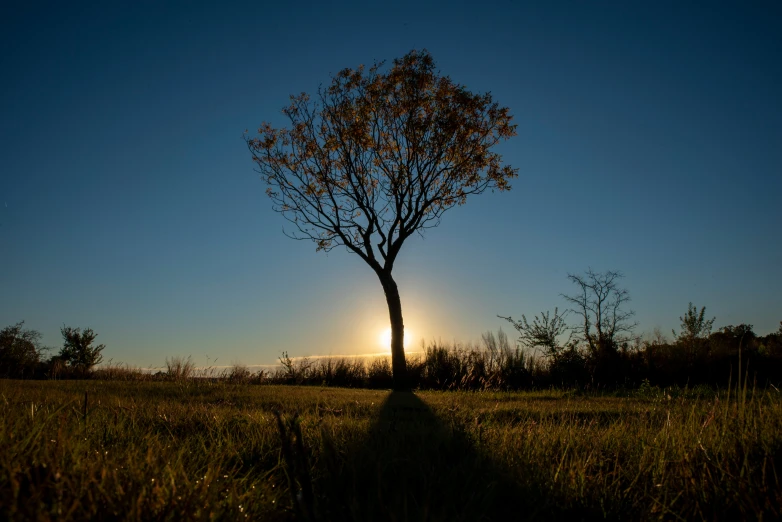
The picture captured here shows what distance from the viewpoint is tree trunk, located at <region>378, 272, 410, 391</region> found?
16516mm

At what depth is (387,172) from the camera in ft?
60.6

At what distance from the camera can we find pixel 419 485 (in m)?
2.53

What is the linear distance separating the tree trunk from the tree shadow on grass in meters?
13.3

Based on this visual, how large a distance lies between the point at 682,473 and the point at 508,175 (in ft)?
56.6

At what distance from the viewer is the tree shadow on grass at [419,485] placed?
1.97 m

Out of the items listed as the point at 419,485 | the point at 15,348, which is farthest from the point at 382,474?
the point at 15,348

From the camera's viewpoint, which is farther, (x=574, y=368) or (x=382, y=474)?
(x=574, y=368)

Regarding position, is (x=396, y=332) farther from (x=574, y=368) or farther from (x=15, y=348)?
(x=15, y=348)

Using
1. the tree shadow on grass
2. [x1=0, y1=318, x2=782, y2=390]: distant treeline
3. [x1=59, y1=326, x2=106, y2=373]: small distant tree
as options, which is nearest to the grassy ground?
the tree shadow on grass

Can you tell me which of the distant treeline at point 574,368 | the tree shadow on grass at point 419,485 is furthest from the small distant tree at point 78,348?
the tree shadow on grass at point 419,485

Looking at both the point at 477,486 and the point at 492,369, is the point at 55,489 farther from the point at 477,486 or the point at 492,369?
the point at 492,369

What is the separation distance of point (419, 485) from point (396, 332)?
Answer: 1500 centimetres

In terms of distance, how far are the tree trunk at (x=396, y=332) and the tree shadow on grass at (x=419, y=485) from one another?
1326 centimetres

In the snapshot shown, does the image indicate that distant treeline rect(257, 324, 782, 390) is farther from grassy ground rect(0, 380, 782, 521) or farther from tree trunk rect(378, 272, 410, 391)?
grassy ground rect(0, 380, 782, 521)
